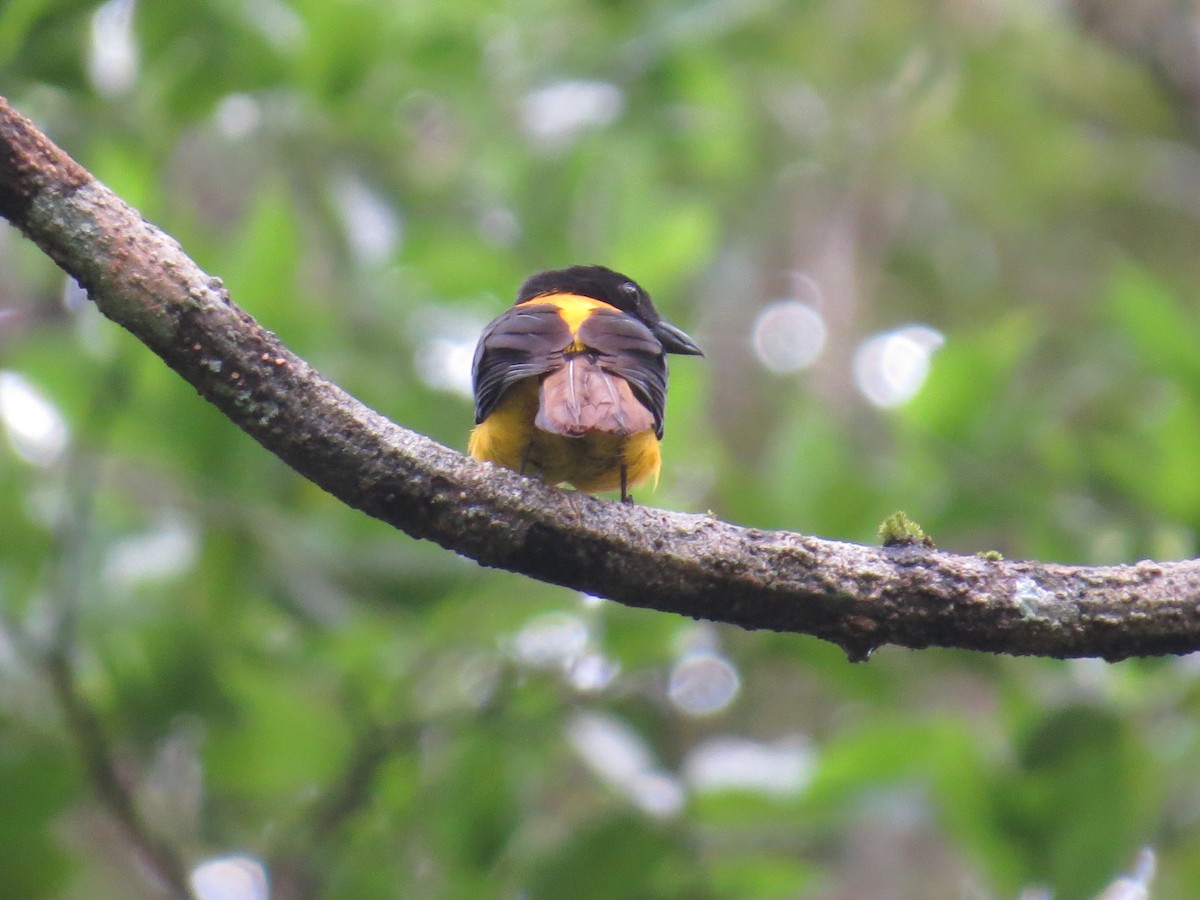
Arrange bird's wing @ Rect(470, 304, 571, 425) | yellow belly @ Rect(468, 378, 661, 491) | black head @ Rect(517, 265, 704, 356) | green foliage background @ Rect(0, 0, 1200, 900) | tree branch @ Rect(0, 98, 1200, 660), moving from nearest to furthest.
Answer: tree branch @ Rect(0, 98, 1200, 660) → bird's wing @ Rect(470, 304, 571, 425) → yellow belly @ Rect(468, 378, 661, 491) → green foliage background @ Rect(0, 0, 1200, 900) → black head @ Rect(517, 265, 704, 356)

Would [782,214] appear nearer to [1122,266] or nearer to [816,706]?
[816,706]

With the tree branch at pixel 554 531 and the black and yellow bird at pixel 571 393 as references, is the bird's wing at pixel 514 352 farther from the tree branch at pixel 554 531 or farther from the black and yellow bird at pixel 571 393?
the tree branch at pixel 554 531

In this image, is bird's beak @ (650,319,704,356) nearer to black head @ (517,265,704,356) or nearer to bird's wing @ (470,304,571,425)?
black head @ (517,265,704,356)

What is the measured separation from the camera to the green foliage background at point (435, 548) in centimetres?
450

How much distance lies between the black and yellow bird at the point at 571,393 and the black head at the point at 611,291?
75cm

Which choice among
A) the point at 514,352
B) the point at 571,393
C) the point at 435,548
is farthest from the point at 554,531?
the point at 435,548

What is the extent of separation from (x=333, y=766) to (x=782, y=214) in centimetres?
576

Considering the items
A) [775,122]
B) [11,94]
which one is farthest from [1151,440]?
[775,122]

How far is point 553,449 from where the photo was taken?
3.77m

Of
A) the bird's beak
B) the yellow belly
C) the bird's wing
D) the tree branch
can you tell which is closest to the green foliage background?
the bird's beak

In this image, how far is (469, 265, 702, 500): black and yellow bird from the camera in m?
3.50

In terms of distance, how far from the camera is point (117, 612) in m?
4.58

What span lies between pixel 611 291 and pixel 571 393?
1390 millimetres

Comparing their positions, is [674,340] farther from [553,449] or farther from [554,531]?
[554,531]
